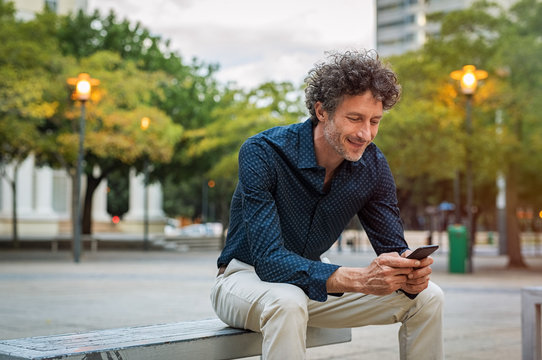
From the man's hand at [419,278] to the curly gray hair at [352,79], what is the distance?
2.32 ft

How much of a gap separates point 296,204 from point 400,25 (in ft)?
A: 388

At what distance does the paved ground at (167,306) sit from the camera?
687 cm

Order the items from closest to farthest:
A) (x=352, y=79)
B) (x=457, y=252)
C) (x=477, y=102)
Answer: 1. (x=352, y=79)
2. (x=457, y=252)
3. (x=477, y=102)

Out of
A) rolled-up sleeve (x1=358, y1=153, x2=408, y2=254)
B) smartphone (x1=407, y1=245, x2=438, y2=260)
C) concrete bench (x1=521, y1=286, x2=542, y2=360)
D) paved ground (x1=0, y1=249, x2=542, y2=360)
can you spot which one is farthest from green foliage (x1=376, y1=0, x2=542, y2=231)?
smartphone (x1=407, y1=245, x2=438, y2=260)

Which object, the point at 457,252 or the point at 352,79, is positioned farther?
the point at 457,252

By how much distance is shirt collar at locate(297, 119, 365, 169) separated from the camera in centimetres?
337

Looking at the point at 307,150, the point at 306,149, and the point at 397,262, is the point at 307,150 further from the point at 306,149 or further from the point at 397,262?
the point at 397,262

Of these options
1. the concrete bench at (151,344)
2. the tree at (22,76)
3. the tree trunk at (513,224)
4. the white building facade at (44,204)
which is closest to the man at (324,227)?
the concrete bench at (151,344)

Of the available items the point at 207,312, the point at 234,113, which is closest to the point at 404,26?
the point at 234,113

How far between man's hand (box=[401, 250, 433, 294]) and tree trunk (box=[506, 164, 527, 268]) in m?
20.1

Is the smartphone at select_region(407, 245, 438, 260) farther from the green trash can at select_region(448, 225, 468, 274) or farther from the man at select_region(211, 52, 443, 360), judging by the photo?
the green trash can at select_region(448, 225, 468, 274)

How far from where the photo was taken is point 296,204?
3408 mm

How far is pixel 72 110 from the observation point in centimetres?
2300

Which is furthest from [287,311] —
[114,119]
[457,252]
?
[114,119]
